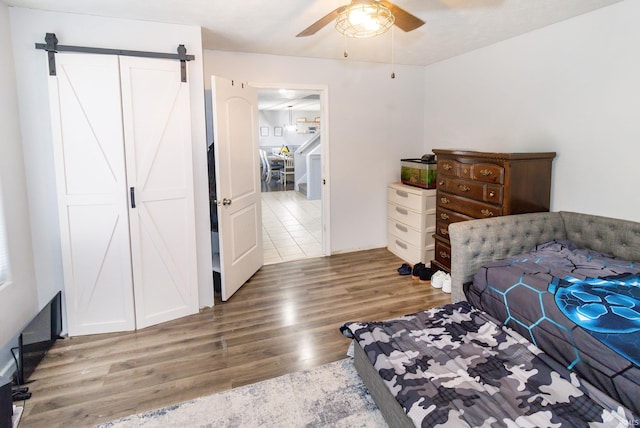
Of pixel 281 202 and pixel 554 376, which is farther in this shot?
pixel 281 202

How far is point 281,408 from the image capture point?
1.96 meters

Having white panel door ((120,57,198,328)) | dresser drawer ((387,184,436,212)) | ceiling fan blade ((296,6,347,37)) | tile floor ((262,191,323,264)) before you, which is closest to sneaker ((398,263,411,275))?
dresser drawer ((387,184,436,212))

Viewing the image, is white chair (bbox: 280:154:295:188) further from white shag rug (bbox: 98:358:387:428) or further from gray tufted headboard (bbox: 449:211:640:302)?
white shag rug (bbox: 98:358:387:428)

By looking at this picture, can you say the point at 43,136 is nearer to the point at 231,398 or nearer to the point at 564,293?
the point at 231,398

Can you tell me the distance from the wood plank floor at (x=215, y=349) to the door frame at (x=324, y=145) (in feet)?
2.71

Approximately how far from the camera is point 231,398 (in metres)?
2.05

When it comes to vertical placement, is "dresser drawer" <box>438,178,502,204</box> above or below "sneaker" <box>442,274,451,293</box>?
above

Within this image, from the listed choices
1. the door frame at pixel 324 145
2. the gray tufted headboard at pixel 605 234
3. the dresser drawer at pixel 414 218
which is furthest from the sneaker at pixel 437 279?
the door frame at pixel 324 145

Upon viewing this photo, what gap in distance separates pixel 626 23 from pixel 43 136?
419cm

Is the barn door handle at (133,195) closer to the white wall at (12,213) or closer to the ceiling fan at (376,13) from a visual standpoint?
the white wall at (12,213)

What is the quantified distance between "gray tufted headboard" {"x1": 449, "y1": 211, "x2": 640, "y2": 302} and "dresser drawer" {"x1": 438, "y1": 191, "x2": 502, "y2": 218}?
224 mm

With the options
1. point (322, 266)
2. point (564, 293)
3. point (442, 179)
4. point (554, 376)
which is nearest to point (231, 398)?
point (554, 376)

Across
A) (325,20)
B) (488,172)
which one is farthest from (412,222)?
(325,20)

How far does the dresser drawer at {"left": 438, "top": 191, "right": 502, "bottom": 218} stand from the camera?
3.05m
